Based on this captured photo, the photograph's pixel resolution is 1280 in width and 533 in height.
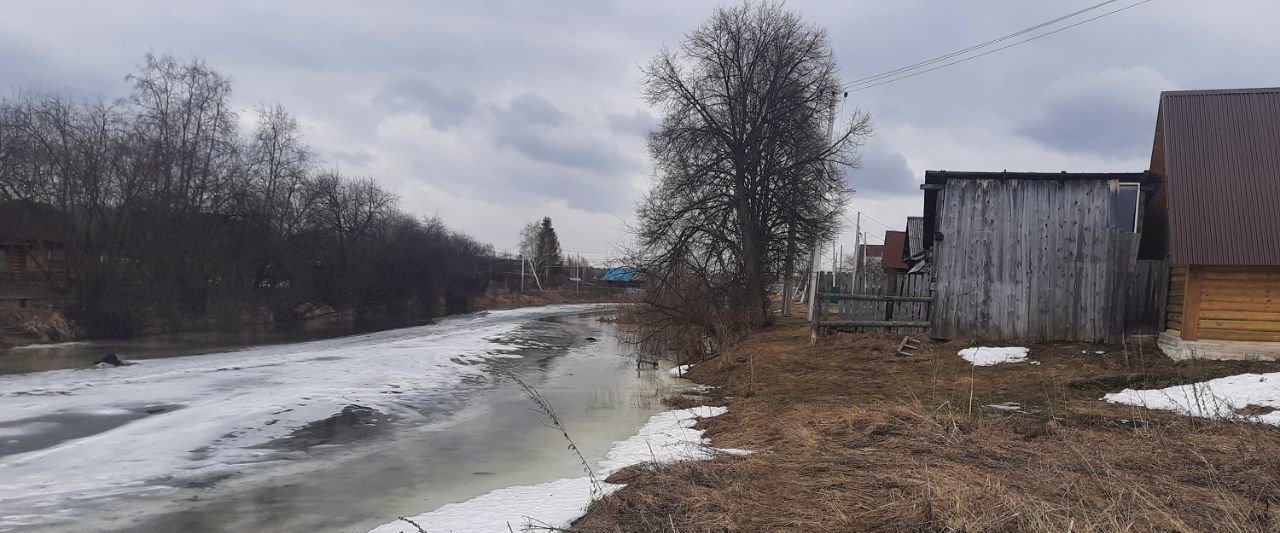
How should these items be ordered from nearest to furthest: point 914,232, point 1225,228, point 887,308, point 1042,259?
point 1225,228, point 1042,259, point 887,308, point 914,232

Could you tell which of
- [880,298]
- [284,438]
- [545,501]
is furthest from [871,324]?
[284,438]

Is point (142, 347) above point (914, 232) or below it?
below

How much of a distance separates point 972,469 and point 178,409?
12946 millimetres

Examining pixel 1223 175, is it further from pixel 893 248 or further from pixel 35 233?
pixel 35 233

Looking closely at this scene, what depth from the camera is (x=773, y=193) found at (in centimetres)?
2550

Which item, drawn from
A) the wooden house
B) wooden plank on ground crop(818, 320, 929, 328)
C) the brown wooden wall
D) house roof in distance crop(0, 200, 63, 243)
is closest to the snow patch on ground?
wooden plank on ground crop(818, 320, 929, 328)

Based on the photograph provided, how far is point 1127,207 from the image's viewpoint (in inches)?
599

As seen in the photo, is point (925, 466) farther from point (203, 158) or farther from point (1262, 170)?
point (203, 158)

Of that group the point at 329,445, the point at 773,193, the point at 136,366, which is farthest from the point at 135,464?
the point at 773,193

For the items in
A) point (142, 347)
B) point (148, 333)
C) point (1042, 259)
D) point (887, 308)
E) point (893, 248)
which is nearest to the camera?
point (1042, 259)

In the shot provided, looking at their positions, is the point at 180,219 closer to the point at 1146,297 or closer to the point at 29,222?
the point at 29,222

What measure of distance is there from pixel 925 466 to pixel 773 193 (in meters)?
20.1

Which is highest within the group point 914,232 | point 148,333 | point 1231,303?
point 914,232

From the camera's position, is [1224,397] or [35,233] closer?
[1224,397]
